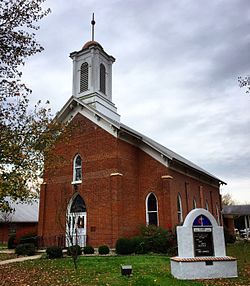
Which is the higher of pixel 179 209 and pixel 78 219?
pixel 179 209

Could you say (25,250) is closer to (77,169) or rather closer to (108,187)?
(108,187)

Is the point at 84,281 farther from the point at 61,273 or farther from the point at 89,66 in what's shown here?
the point at 89,66

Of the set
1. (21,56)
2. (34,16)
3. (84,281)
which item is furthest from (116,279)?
(34,16)

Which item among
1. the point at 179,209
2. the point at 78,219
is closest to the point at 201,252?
the point at 78,219

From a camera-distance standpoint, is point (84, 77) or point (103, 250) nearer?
point (103, 250)

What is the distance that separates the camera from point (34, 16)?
12320 millimetres

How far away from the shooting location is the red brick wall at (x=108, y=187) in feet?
72.1

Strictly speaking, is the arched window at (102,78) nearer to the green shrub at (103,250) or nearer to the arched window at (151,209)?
the arched window at (151,209)

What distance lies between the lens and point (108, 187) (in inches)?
885

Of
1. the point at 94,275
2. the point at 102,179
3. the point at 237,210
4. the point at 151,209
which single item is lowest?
the point at 94,275

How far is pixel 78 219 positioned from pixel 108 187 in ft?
11.8

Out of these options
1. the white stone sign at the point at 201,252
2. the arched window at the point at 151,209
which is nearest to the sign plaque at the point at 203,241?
the white stone sign at the point at 201,252

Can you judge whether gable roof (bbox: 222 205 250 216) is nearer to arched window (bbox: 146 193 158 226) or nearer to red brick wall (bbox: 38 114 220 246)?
red brick wall (bbox: 38 114 220 246)

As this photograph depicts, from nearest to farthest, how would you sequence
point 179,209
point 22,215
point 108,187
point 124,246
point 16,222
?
point 124,246
point 108,187
point 179,209
point 16,222
point 22,215
